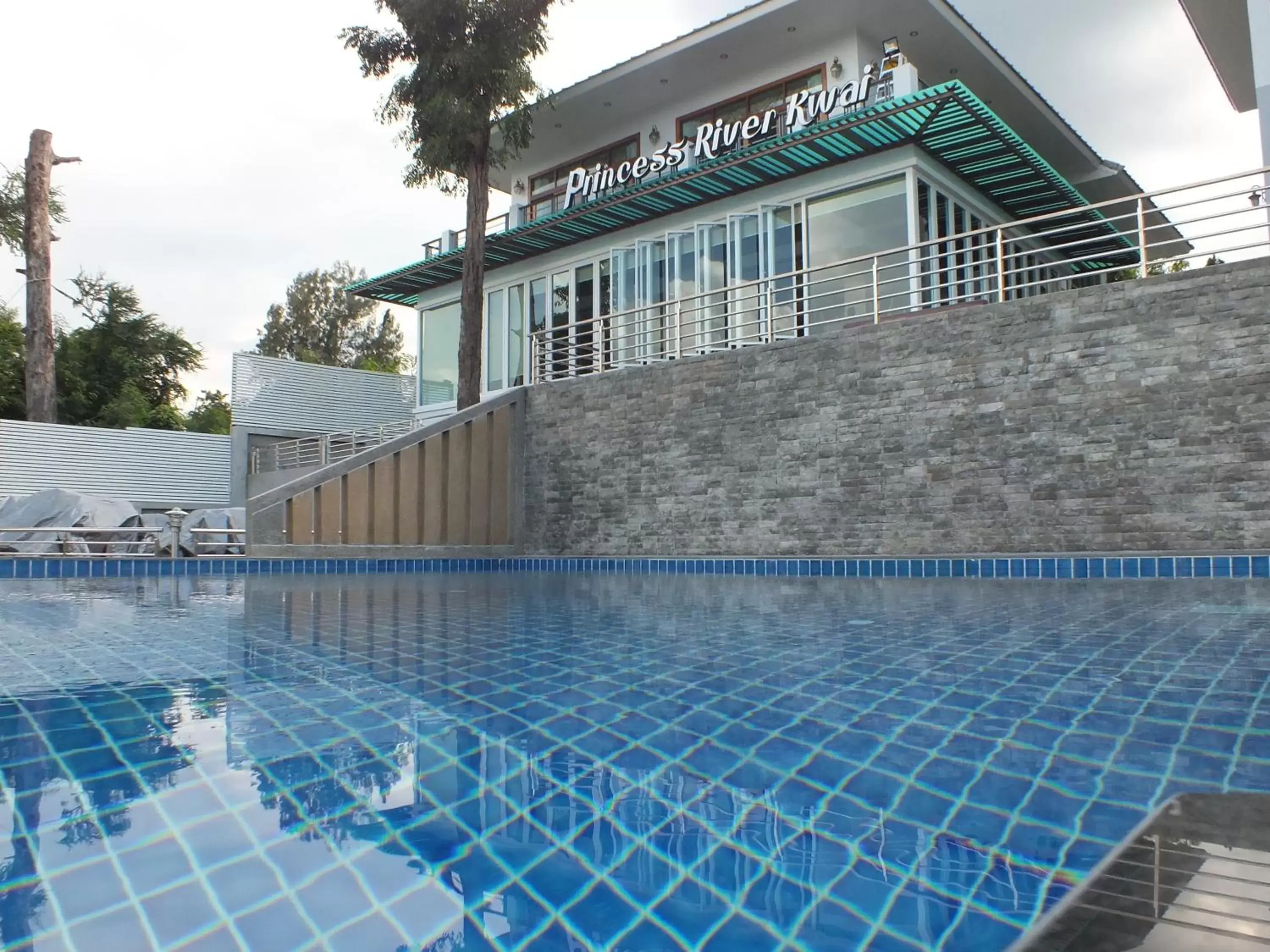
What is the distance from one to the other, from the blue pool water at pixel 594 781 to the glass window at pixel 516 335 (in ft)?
45.0

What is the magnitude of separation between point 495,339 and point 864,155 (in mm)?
8554

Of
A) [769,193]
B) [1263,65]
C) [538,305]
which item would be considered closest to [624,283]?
[538,305]

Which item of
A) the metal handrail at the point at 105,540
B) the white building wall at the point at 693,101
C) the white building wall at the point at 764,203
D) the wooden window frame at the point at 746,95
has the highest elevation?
the white building wall at the point at 693,101

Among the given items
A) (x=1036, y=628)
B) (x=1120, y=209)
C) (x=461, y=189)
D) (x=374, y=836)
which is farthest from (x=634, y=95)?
(x=374, y=836)

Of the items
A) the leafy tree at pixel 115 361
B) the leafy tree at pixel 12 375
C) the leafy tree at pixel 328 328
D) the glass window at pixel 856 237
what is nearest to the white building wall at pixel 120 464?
the leafy tree at pixel 12 375

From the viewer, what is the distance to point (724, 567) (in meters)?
9.90

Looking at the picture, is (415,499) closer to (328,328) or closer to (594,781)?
(594,781)

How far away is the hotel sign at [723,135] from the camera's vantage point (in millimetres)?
13102

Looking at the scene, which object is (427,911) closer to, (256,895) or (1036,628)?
(256,895)

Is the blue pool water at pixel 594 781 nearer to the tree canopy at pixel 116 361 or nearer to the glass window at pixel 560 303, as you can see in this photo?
the glass window at pixel 560 303

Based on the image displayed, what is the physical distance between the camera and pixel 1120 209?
706 inches

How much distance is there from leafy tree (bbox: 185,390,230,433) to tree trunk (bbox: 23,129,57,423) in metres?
16.5

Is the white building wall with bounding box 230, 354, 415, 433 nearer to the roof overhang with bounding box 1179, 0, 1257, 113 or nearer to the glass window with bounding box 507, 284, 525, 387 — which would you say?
the glass window with bounding box 507, 284, 525, 387

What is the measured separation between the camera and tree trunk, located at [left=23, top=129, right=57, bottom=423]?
14688mm
